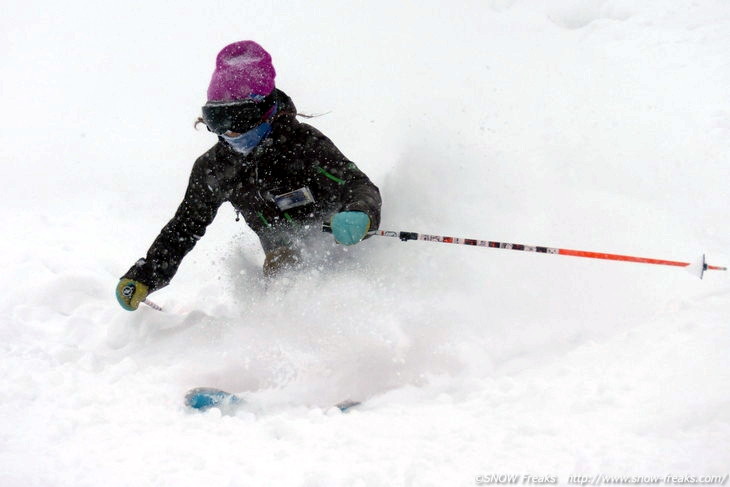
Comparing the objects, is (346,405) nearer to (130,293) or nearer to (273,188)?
(273,188)

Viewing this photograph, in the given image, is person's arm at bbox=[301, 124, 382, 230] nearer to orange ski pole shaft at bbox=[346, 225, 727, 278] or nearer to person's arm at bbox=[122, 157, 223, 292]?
orange ski pole shaft at bbox=[346, 225, 727, 278]

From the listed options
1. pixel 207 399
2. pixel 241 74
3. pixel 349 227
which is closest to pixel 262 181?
pixel 241 74

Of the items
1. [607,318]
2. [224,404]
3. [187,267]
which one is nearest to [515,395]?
[607,318]

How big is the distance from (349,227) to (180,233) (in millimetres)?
1378

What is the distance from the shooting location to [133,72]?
947 cm

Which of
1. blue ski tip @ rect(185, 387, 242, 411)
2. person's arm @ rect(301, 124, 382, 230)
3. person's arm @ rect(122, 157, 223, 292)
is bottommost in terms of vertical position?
blue ski tip @ rect(185, 387, 242, 411)

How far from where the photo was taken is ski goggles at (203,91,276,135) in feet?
9.88

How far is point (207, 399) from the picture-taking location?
2.65 meters

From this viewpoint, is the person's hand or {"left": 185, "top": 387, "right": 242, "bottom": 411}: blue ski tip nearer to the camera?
{"left": 185, "top": 387, "right": 242, "bottom": 411}: blue ski tip

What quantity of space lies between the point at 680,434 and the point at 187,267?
13.8 ft

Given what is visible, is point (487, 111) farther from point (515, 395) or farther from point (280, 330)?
point (515, 395)

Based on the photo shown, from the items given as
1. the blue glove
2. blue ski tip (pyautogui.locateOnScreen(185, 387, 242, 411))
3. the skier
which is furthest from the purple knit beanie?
blue ski tip (pyautogui.locateOnScreen(185, 387, 242, 411))

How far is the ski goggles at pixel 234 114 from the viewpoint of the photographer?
301 centimetres

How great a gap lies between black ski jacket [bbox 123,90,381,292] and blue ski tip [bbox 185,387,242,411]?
115 centimetres
